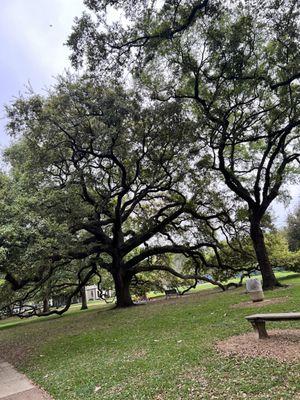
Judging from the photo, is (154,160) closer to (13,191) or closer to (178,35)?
(178,35)

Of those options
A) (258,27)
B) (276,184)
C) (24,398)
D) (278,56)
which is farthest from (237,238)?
(24,398)

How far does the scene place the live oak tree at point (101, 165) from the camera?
12883 mm

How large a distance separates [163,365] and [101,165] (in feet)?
38.7

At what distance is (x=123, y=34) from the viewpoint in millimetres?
9375

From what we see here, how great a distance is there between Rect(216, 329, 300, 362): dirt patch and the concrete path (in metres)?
2.99

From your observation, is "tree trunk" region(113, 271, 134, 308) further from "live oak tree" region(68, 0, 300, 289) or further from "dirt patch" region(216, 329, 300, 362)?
"dirt patch" region(216, 329, 300, 362)

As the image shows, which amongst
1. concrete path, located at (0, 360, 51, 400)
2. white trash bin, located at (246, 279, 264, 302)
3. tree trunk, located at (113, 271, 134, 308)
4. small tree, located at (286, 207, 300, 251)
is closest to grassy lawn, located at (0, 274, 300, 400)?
concrete path, located at (0, 360, 51, 400)

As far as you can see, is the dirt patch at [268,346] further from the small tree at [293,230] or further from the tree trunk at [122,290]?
the small tree at [293,230]

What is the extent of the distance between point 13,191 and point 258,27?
861cm

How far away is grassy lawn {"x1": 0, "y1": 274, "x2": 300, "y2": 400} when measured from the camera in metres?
4.13

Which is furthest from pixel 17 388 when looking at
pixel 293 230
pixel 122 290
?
pixel 293 230

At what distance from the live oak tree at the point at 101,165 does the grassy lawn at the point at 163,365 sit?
3.66 m

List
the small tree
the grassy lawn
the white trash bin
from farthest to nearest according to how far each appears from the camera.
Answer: the small tree < the white trash bin < the grassy lawn

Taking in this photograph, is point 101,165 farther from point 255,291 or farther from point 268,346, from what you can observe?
point 268,346
